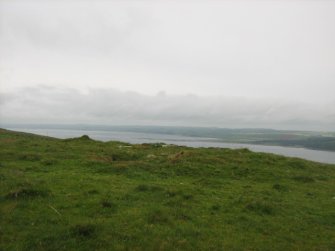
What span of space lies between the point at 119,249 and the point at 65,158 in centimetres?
1795

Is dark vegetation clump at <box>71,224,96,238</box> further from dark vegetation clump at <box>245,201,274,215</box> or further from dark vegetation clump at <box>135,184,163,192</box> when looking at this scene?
dark vegetation clump at <box>245,201,274,215</box>

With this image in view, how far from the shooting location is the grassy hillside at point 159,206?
10008mm

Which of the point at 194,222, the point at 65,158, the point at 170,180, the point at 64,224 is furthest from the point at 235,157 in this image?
the point at 64,224

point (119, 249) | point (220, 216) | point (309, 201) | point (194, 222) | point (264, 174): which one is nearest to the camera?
point (119, 249)

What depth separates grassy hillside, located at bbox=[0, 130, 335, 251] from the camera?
10.0 metres

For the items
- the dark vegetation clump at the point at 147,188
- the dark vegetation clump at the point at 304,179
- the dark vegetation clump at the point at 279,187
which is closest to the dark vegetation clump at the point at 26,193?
the dark vegetation clump at the point at 147,188

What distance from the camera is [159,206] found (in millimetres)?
13820

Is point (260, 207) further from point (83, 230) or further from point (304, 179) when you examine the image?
point (304, 179)

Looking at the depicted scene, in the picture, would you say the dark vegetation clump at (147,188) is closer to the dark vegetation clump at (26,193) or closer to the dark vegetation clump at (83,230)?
the dark vegetation clump at (26,193)

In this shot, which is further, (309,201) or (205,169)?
(205,169)

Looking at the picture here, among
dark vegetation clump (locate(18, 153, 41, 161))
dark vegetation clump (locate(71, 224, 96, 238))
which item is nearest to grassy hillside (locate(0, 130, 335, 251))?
dark vegetation clump (locate(71, 224, 96, 238))

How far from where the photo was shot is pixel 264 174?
2333 centimetres

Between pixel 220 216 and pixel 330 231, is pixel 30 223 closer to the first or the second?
pixel 220 216

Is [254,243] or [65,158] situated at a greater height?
[65,158]
